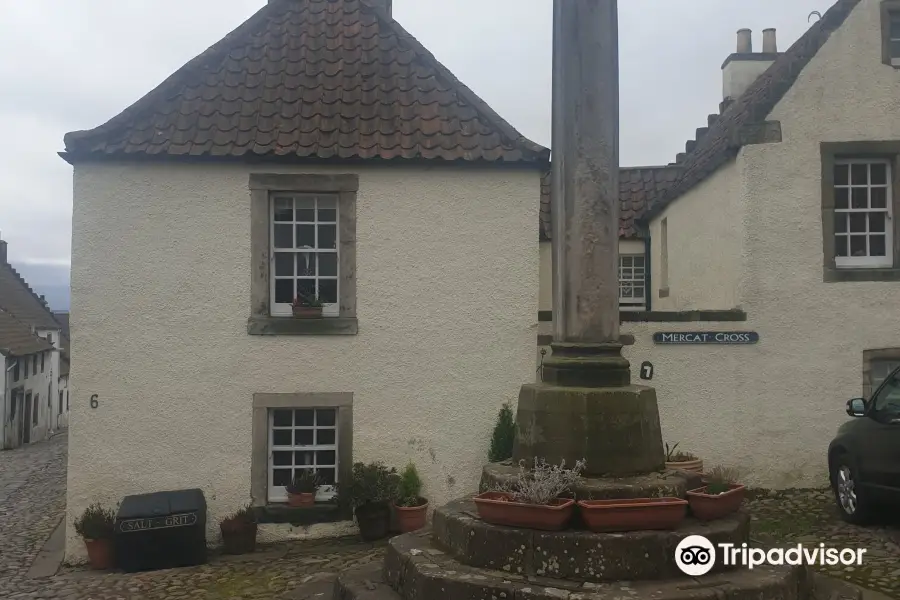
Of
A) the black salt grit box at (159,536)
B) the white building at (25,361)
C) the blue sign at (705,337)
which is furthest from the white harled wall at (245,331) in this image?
the white building at (25,361)

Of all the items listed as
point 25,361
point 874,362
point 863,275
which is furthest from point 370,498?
point 25,361

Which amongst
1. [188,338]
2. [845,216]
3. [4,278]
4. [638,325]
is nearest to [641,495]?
[638,325]

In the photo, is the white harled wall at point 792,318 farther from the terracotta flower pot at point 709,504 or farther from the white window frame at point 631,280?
the white window frame at point 631,280

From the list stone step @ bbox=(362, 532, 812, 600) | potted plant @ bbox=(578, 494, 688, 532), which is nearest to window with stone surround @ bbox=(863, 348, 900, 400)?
stone step @ bbox=(362, 532, 812, 600)

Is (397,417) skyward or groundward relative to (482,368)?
groundward

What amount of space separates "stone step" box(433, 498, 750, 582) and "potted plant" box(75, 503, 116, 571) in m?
5.65

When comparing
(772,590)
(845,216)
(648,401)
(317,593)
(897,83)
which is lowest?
(317,593)

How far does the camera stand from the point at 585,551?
4934 millimetres

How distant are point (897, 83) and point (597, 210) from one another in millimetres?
7594

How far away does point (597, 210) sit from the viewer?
587 centimetres

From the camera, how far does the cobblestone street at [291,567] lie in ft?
22.7

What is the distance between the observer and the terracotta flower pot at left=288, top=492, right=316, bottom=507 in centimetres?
941

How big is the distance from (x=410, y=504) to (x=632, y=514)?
4.87 meters

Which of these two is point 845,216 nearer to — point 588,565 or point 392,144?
point 392,144
